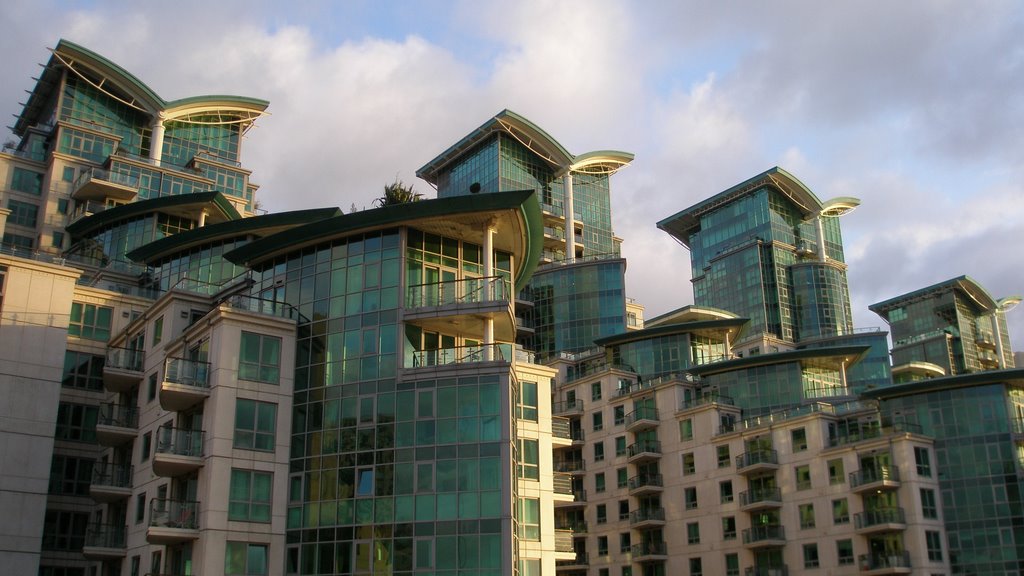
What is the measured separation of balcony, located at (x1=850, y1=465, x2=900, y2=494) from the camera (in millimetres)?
64000

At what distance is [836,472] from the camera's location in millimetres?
Result: 66812

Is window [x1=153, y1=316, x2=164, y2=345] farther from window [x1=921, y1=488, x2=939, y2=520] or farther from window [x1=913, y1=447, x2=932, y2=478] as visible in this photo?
window [x1=921, y1=488, x2=939, y2=520]

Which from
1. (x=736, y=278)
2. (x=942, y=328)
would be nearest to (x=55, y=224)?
(x=736, y=278)

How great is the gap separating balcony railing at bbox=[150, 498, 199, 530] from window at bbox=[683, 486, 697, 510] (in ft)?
146

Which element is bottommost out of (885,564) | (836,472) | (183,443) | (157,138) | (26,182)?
(885,564)

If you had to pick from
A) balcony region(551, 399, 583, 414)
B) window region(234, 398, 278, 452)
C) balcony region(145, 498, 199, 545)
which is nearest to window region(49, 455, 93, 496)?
balcony region(145, 498, 199, 545)

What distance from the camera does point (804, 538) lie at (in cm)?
6712

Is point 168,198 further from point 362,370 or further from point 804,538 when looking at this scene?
point 804,538

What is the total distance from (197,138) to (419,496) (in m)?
54.5

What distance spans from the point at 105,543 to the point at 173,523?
8279 millimetres

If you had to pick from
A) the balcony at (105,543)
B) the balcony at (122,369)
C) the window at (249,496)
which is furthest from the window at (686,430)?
the balcony at (105,543)

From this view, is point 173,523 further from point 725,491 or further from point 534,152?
point 534,152

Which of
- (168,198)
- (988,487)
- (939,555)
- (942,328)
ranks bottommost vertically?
(939,555)

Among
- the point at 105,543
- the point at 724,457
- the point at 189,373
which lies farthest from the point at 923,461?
the point at 105,543
